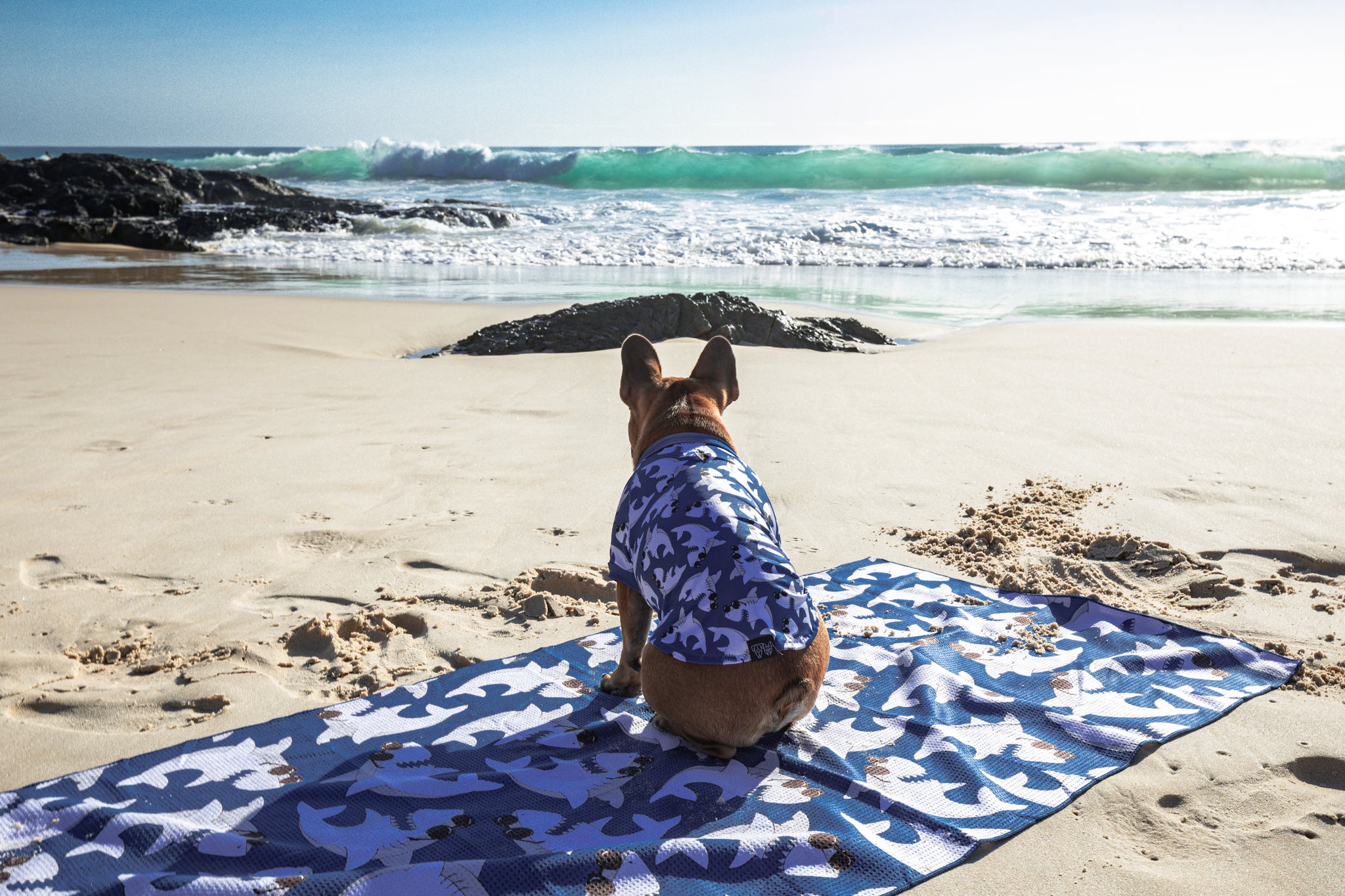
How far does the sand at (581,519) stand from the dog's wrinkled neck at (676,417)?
0.90 meters

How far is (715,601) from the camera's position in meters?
2.28

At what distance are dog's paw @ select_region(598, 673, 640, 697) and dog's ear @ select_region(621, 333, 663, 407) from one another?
3.01ft

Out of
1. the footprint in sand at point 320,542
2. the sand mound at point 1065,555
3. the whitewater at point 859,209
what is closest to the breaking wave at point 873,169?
the whitewater at point 859,209

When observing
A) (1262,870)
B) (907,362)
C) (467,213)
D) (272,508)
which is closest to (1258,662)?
(1262,870)

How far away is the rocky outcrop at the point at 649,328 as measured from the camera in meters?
8.21

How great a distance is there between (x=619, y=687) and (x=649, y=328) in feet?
18.7

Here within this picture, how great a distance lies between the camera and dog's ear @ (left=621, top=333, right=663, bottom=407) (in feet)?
10.1

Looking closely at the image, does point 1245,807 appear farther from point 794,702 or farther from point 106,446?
point 106,446

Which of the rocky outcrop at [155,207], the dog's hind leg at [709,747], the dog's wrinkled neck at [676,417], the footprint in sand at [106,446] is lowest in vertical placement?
the dog's hind leg at [709,747]

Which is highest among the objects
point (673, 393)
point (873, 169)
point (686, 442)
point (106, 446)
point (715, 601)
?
point (873, 169)

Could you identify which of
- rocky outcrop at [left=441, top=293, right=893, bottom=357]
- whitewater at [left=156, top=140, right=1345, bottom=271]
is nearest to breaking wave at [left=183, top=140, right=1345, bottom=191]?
whitewater at [left=156, top=140, right=1345, bottom=271]

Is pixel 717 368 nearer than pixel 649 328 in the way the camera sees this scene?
Yes

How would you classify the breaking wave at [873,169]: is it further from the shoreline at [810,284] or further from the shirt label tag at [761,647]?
the shirt label tag at [761,647]

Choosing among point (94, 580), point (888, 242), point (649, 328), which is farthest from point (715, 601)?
point (888, 242)
